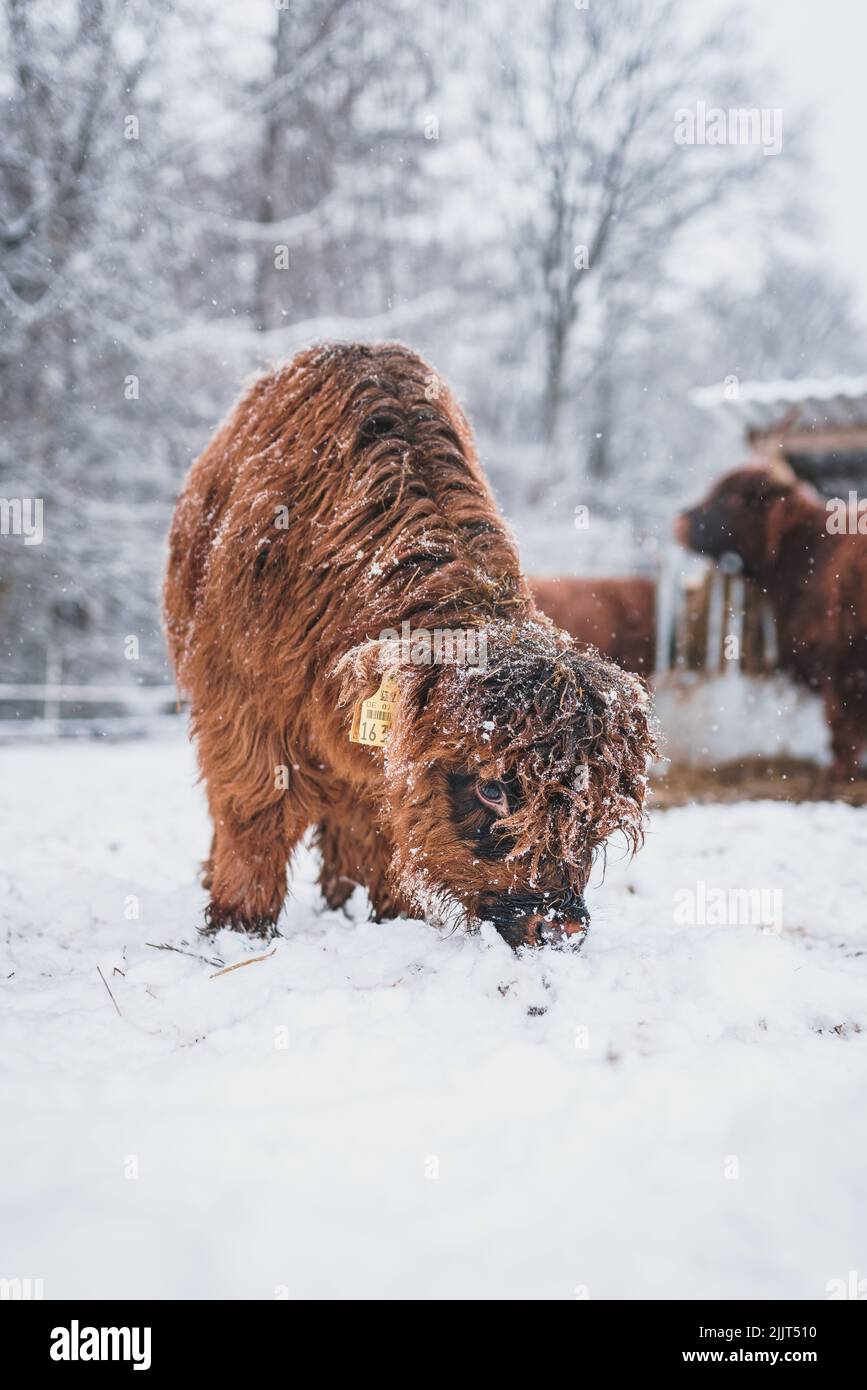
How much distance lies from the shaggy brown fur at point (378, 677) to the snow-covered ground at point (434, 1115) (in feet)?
1.00

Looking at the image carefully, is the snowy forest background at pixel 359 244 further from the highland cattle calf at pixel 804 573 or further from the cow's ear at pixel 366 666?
the highland cattle calf at pixel 804 573

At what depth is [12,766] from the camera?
26.5 feet

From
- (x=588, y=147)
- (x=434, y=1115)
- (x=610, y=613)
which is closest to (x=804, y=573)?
(x=610, y=613)

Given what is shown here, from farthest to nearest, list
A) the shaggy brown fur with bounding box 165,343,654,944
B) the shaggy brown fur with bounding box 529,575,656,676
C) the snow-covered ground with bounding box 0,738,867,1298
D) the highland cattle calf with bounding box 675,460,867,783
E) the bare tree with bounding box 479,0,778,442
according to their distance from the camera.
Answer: the bare tree with bounding box 479,0,778,442 → the shaggy brown fur with bounding box 529,575,656,676 → the highland cattle calf with bounding box 675,460,867,783 → the shaggy brown fur with bounding box 165,343,654,944 → the snow-covered ground with bounding box 0,738,867,1298

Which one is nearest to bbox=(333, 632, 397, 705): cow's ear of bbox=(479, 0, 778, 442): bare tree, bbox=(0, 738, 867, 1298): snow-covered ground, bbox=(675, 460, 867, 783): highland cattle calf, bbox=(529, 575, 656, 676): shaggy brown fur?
bbox=(0, 738, 867, 1298): snow-covered ground

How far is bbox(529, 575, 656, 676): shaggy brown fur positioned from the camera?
870 cm

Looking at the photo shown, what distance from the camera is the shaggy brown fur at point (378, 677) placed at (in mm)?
2752

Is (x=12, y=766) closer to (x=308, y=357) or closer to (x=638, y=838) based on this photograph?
(x=308, y=357)

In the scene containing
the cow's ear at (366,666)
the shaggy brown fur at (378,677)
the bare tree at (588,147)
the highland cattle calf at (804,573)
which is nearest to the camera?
the shaggy brown fur at (378,677)

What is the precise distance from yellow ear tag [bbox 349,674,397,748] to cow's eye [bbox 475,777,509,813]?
36 centimetres

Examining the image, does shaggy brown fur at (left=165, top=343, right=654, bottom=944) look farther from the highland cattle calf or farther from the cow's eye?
the highland cattle calf

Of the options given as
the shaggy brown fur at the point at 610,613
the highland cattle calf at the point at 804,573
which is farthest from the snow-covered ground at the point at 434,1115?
the shaggy brown fur at the point at 610,613

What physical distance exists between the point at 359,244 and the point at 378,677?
14.0m

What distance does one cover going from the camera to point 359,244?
15.0m
